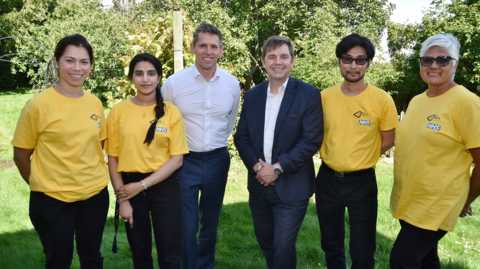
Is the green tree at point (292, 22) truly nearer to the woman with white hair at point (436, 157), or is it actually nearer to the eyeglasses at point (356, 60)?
the eyeglasses at point (356, 60)

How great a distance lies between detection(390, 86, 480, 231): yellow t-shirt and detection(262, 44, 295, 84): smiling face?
1.08 meters

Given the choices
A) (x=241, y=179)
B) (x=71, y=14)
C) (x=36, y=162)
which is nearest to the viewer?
(x=36, y=162)

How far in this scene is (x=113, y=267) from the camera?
3570mm

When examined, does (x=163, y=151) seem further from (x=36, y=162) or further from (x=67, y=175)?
(x=36, y=162)

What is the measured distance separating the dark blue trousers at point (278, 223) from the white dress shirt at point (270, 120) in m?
0.32

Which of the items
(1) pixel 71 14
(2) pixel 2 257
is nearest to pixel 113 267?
(2) pixel 2 257

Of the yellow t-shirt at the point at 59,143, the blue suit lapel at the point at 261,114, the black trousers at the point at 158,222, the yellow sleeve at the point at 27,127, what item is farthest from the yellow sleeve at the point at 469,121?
the yellow sleeve at the point at 27,127

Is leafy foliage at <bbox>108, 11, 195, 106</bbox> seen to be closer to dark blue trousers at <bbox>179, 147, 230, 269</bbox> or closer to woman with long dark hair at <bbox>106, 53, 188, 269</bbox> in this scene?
dark blue trousers at <bbox>179, 147, 230, 269</bbox>

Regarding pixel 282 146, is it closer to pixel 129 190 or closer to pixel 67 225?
pixel 129 190

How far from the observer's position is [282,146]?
291 centimetres

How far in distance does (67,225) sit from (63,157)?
1.61 feet

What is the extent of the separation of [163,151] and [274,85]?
1105 millimetres

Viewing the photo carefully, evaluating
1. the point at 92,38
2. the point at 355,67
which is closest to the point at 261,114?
the point at 355,67

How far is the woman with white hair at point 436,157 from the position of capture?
2.30 meters
